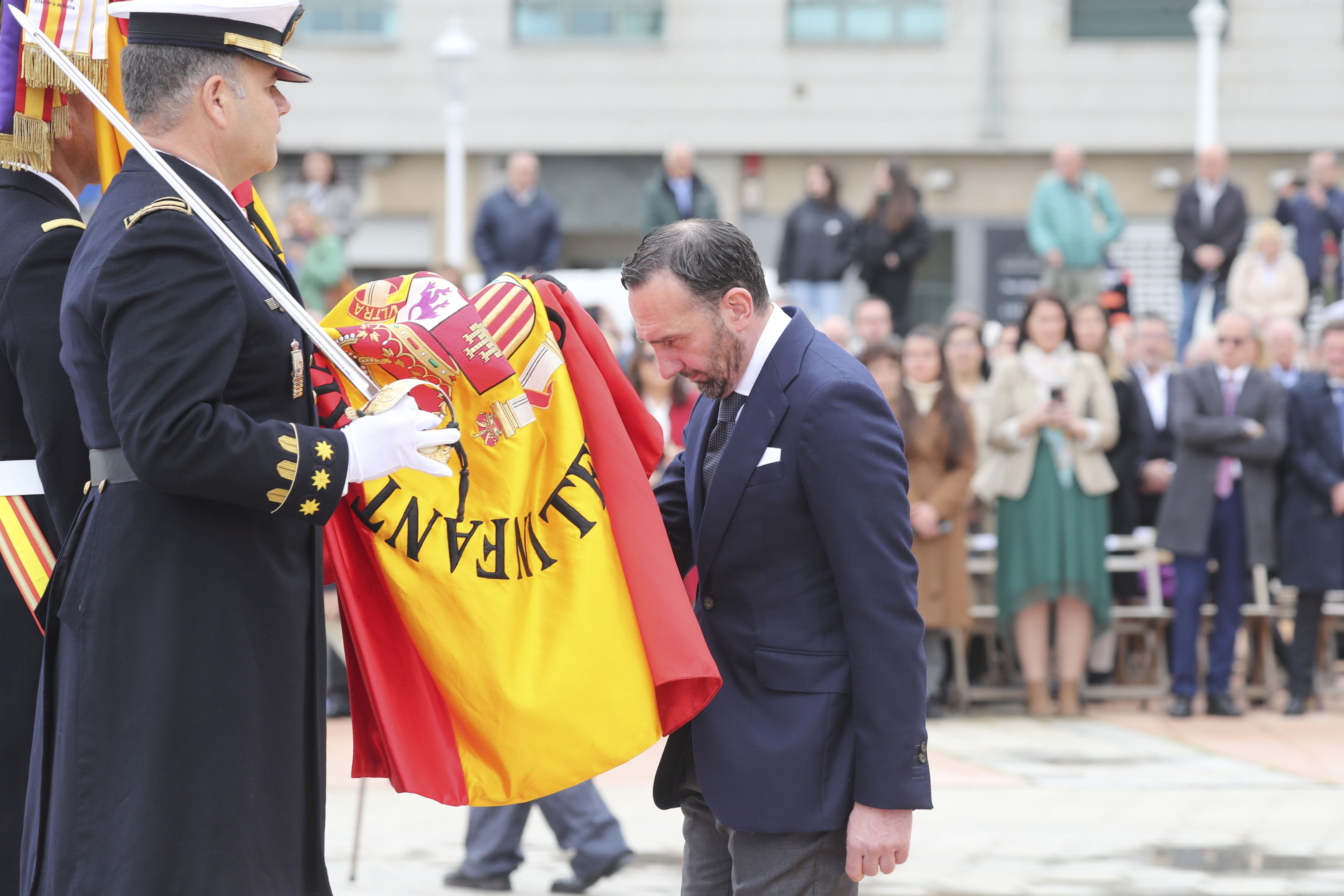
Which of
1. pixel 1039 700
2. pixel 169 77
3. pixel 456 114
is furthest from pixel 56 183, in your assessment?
pixel 456 114

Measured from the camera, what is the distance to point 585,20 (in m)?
21.1

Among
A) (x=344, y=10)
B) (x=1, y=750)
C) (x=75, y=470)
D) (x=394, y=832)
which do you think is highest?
(x=344, y=10)

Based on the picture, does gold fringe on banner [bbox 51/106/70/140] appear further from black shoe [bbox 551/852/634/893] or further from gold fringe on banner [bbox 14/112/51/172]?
black shoe [bbox 551/852/634/893]

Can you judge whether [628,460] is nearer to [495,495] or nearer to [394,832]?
[495,495]

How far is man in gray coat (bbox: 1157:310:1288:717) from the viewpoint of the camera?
9.16 meters

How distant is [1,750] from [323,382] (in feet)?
3.48

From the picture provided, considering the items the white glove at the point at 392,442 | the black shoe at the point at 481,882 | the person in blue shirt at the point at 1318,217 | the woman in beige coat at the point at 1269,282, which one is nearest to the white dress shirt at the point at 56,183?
the white glove at the point at 392,442

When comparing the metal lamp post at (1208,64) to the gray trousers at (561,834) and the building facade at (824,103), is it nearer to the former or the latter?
the building facade at (824,103)

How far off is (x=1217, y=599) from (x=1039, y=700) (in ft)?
3.95

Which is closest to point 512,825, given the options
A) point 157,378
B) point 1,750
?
point 1,750

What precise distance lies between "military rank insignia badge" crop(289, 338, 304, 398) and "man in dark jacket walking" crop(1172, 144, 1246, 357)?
11.9 m

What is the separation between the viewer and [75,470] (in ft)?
10.3

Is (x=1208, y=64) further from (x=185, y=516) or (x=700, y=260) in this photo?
(x=185, y=516)

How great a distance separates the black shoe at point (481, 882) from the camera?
18.4 ft
